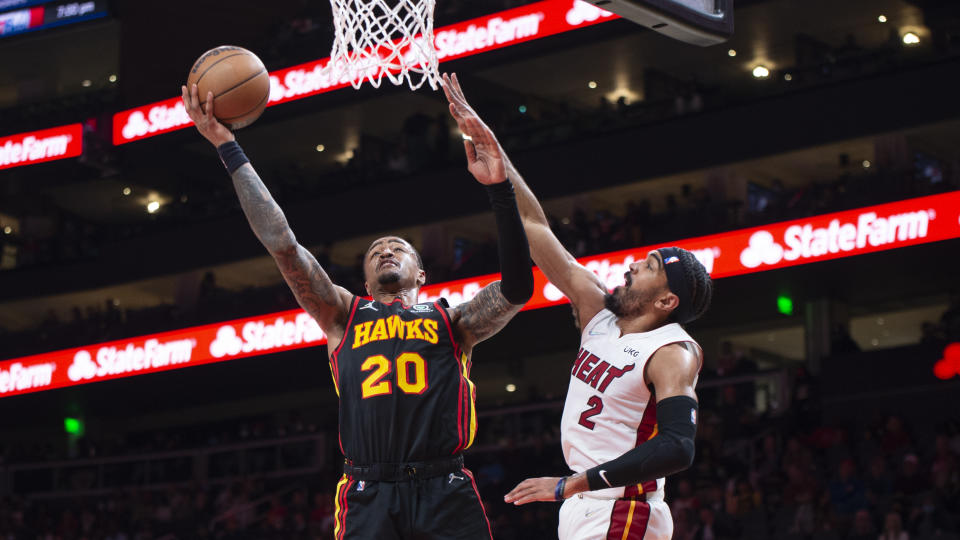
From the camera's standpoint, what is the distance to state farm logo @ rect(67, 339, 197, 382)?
2098 cm

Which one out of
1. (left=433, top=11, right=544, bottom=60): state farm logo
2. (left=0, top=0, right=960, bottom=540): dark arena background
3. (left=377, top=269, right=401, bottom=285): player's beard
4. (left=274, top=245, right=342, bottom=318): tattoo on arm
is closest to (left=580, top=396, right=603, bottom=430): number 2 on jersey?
(left=377, top=269, right=401, bottom=285): player's beard

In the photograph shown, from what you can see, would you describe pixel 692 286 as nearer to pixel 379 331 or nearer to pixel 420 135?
pixel 379 331

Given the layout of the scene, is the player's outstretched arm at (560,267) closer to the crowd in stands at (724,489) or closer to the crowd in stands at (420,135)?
the crowd in stands at (724,489)

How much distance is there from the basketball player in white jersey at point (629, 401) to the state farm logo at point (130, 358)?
54.3ft

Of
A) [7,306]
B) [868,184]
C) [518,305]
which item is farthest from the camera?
[7,306]

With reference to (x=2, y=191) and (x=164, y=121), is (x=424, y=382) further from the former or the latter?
(x=2, y=191)

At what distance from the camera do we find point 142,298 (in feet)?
Result: 99.1

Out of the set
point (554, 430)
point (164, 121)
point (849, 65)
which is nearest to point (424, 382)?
point (554, 430)

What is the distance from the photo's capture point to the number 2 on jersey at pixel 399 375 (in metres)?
5.06

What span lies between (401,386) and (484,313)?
488 millimetres

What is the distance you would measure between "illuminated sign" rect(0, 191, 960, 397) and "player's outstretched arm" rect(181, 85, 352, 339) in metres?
7.89

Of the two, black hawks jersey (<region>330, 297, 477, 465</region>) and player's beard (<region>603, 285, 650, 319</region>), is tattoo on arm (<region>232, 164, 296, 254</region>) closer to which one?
black hawks jersey (<region>330, 297, 477, 465</region>)

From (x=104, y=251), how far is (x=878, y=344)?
16.5 metres

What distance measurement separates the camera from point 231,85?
524cm
